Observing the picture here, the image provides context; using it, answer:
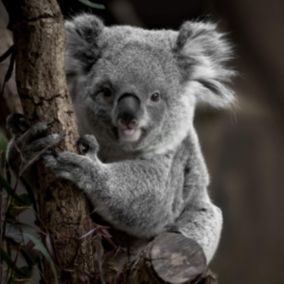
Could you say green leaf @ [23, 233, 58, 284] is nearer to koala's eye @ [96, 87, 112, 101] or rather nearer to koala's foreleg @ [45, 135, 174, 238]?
koala's foreleg @ [45, 135, 174, 238]

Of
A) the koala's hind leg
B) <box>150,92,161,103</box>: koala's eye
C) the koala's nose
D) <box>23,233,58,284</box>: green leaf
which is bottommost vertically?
the koala's hind leg

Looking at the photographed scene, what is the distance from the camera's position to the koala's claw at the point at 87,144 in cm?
379

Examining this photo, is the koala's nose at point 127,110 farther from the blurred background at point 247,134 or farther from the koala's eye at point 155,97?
the blurred background at point 247,134

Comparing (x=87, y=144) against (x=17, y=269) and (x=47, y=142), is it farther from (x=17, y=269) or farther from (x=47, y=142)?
(x=17, y=269)

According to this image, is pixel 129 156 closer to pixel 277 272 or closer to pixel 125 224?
pixel 125 224

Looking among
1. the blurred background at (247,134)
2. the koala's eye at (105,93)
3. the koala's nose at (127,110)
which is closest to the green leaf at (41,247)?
the koala's nose at (127,110)

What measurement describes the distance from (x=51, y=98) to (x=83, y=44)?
3.60 feet

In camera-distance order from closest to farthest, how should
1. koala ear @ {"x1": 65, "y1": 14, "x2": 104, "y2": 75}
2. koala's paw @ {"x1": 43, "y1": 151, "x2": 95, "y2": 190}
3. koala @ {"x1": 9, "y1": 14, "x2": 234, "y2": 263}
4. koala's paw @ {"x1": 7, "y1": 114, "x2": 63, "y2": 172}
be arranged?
1. koala's paw @ {"x1": 7, "y1": 114, "x2": 63, "y2": 172}
2. koala's paw @ {"x1": 43, "y1": 151, "x2": 95, "y2": 190}
3. koala @ {"x1": 9, "y1": 14, "x2": 234, "y2": 263}
4. koala ear @ {"x1": 65, "y1": 14, "x2": 104, "y2": 75}

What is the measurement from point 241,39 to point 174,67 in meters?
3.74

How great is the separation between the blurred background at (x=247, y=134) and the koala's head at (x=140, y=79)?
3192mm

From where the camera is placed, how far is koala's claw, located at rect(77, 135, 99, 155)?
3.79 m

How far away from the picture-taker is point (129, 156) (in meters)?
4.50

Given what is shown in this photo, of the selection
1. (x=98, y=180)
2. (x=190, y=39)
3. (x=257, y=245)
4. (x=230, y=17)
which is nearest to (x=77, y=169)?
(x=98, y=180)

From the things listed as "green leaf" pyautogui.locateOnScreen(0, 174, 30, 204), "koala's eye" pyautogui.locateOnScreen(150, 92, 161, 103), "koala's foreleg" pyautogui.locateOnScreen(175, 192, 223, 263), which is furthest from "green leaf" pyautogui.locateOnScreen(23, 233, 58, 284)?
"koala's foreleg" pyautogui.locateOnScreen(175, 192, 223, 263)
